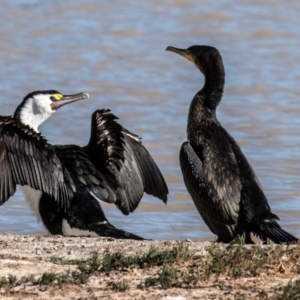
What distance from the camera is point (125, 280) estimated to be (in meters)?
Answer: 6.76

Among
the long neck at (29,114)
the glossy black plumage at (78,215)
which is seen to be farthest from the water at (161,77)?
the glossy black plumage at (78,215)

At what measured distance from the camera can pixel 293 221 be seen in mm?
11805

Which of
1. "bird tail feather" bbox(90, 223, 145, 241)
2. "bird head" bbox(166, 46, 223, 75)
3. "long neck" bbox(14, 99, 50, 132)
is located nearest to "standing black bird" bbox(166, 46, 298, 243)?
"bird tail feather" bbox(90, 223, 145, 241)

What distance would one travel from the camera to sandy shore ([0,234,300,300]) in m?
6.51

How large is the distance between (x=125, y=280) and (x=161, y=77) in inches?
468

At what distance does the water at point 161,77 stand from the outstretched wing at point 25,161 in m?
2.15

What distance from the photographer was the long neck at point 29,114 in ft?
34.3

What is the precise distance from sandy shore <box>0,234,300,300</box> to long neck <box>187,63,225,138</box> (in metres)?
2.12

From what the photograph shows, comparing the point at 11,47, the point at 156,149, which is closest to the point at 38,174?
the point at 156,149

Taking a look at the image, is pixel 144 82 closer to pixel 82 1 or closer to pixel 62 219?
pixel 82 1

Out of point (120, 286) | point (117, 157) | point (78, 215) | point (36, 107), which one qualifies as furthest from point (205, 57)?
point (120, 286)

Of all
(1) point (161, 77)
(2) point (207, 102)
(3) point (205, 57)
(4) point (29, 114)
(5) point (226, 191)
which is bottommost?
(5) point (226, 191)

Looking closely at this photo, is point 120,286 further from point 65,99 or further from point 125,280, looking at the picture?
point 65,99

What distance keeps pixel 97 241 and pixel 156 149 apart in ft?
19.6
